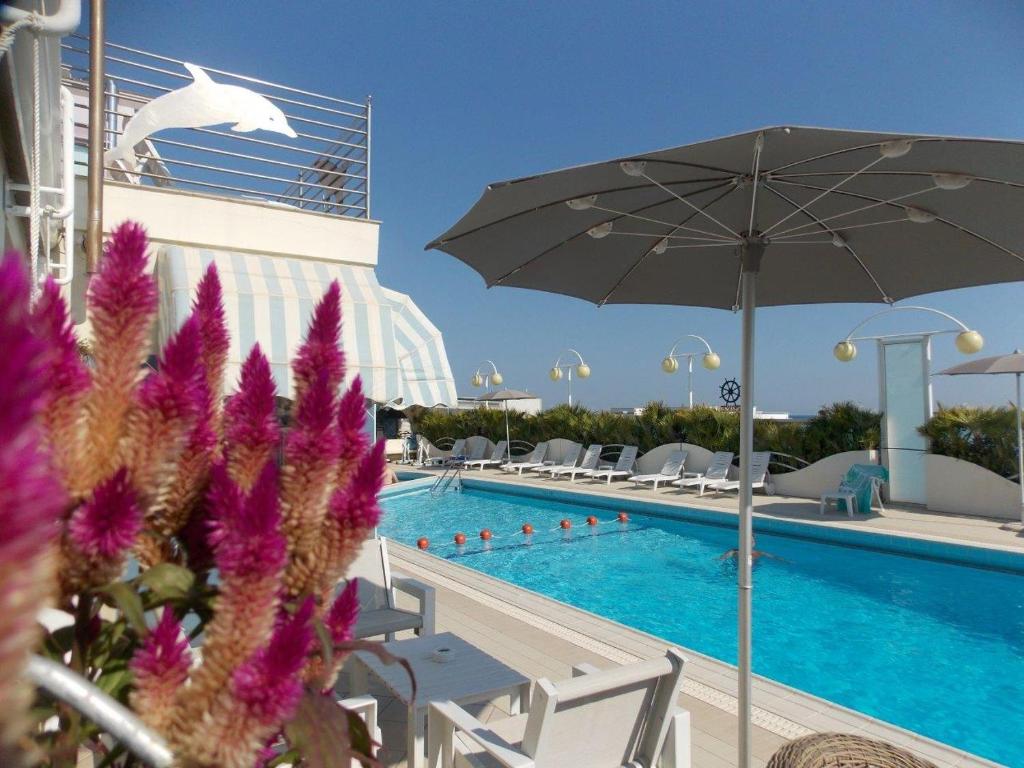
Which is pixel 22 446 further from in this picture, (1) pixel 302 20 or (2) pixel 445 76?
(2) pixel 445 76

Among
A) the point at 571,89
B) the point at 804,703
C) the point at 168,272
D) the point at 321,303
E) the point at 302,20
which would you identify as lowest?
the point at 804,703

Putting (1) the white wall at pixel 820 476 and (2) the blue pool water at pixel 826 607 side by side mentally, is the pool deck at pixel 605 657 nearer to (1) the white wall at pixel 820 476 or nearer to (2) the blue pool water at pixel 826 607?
(2) the blue pool water at pixel 826 607

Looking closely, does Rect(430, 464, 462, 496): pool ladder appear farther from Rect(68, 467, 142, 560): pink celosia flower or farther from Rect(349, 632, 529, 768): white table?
Rect(68, 467, 142, 560): pink celosia flower

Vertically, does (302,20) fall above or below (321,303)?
above

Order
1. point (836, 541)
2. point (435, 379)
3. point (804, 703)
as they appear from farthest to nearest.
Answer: point (836, 541) < point (435, 379) < point (804, 703)

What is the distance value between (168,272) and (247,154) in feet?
13.0

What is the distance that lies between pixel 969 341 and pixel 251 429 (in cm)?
1508

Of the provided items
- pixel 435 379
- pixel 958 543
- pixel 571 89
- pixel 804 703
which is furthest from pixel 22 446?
pixel 571 89

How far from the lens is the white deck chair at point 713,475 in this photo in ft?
63.9

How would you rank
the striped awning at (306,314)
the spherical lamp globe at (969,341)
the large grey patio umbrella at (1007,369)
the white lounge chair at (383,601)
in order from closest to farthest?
the white lounge chair at (383,601)
the striped awning at (306,314)
the spherical lamp globe at (969,341)
the large grey patio umbrella at (1007,369)

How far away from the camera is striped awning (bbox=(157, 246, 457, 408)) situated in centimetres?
948

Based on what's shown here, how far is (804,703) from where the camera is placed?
6.05 m

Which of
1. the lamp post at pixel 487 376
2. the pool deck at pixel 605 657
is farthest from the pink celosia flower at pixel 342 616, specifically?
the lamp post at pixel 487 376

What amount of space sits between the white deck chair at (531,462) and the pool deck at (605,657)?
12.9 metres
